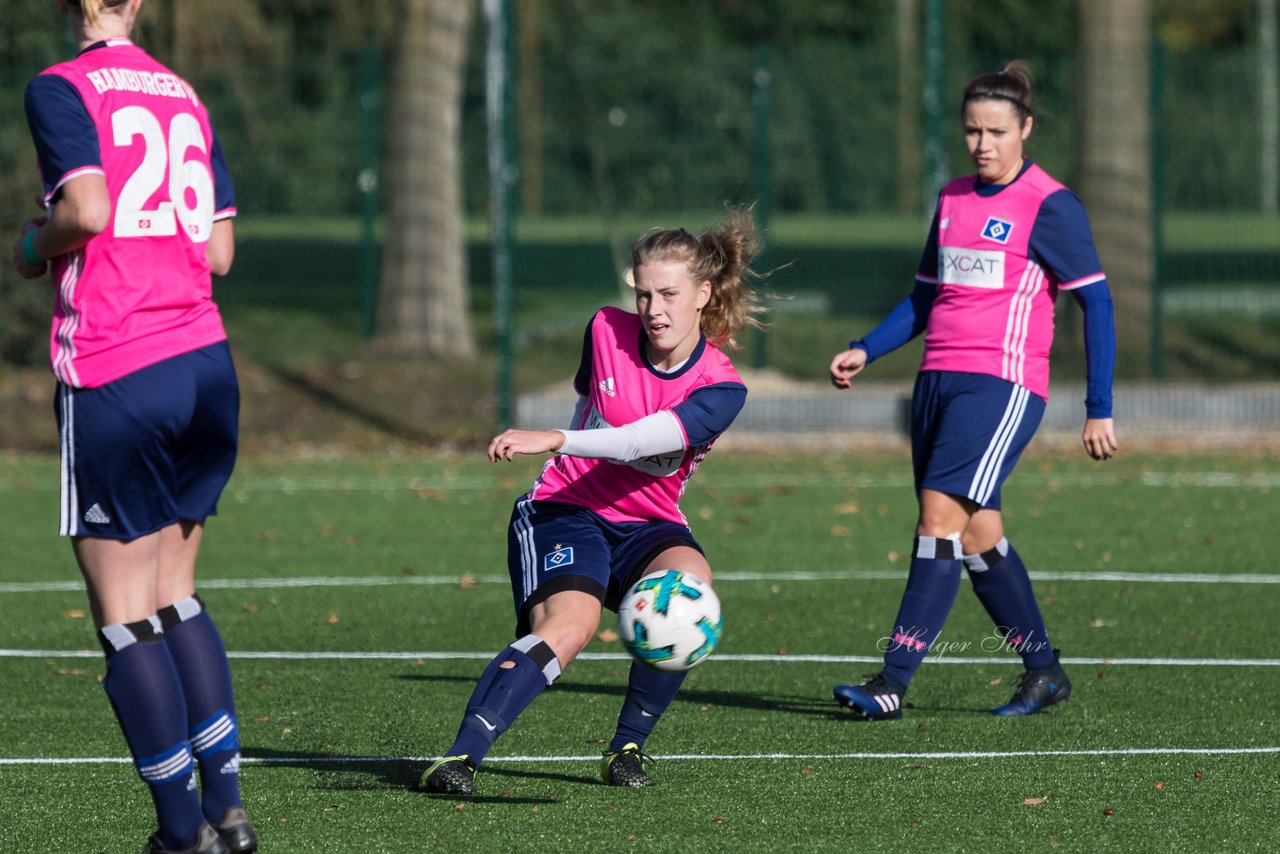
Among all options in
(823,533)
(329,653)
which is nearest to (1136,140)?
(823,533)

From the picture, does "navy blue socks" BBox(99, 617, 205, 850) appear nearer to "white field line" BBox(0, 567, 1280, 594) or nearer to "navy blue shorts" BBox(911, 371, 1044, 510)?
"navy blue shorts" BBox(911, 371, 1044, 510)

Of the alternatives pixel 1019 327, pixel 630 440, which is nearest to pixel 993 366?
pixel 1019 327

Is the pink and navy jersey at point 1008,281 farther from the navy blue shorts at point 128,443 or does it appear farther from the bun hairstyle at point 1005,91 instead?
the navy blue shorts at point 128,443

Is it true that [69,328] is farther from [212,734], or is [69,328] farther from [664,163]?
[664,163]

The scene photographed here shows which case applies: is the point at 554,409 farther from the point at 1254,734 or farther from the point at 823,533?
the point at 1254,734

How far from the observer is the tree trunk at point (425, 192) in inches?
658

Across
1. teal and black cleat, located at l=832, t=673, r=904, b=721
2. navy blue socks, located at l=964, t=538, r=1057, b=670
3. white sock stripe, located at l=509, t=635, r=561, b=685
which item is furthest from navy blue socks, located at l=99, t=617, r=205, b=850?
navy blue socks, located at l=964, t=538, r=1057, b=670

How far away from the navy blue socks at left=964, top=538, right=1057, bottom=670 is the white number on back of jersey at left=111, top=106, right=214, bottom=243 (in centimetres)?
313

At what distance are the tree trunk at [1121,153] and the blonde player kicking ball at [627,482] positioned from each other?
10.9 meters

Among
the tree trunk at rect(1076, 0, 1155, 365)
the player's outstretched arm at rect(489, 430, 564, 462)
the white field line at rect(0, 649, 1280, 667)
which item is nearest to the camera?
the player's outstretched arm at rect(489, 430, 564, 462)

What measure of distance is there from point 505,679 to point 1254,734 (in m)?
2.42

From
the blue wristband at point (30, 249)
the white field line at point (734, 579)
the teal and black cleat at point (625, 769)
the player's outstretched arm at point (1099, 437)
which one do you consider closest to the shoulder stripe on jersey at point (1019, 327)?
the player's outstretched arm at point (1099, 437)

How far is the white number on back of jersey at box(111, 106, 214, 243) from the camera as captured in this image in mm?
4008

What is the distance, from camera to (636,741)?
17.1 ft
